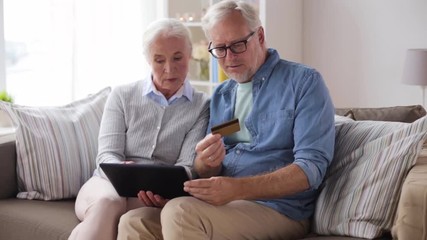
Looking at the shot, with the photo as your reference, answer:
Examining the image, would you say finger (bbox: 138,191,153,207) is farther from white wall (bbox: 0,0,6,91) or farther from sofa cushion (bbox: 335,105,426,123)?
white wall (bbox: 0,0,6,91)

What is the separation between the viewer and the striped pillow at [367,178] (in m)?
2.10

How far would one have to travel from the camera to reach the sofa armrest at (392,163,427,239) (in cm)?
189

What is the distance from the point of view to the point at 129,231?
215cm

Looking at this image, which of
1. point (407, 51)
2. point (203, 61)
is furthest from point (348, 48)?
point (203, 61)

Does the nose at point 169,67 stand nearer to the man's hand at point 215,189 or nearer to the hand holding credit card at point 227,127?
the hand holding credit card at point 227,127

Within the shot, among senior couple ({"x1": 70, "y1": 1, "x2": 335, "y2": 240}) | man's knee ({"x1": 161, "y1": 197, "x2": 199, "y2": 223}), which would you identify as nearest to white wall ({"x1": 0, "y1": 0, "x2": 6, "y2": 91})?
senior couple ({"x1": 70, "y1": 1, "x2": 335, "y2": 240})

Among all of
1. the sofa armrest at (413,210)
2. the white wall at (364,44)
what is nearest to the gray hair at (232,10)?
the sofa armrest at (413,210)

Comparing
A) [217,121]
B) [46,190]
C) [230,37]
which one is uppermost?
[230,37]

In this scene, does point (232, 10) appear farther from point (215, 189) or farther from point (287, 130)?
point (215, 189)

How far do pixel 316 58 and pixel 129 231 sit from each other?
245cm

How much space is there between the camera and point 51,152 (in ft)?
8.80

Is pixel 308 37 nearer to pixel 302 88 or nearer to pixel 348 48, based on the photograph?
pixel 348 48

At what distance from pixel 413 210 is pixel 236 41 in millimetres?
799

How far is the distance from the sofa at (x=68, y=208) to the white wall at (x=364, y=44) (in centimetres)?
151
